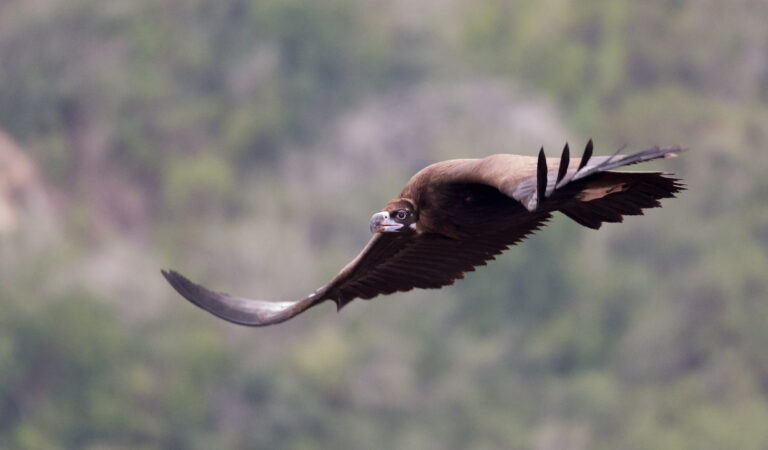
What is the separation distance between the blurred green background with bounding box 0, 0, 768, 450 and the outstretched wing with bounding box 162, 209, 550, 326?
91.5 ft

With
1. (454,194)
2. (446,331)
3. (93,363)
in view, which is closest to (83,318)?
(93,363)

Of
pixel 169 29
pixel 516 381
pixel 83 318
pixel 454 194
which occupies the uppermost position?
pixel 169 29

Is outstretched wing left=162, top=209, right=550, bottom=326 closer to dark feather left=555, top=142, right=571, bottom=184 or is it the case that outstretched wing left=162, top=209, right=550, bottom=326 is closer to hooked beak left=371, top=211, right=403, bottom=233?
hooked beak left=371, top=211, right=403, bottom=233

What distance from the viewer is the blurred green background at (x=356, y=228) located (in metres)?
37.8

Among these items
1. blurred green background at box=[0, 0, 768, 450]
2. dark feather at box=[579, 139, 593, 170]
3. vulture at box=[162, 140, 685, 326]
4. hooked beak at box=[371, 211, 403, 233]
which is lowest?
dark feather at box=[579, 139, 593, 170]

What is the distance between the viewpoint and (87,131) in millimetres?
45250

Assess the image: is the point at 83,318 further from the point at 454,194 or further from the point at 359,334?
the point at 454,194

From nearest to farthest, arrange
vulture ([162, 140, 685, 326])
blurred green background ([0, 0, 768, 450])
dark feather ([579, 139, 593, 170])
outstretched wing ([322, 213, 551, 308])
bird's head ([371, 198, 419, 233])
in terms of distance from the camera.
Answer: dark feather ([579, 139, 593, 170]) < vulture ([162, 140, 685, 326]) < bird's head ([371, 198, 419, 233]) < outstretched wing ([322, 213, 551, 308]) < blurred green background ([0, 0, 768, 450])

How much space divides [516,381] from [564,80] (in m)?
12.1

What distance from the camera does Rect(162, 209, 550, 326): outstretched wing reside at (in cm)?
832

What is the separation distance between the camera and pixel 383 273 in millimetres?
8625

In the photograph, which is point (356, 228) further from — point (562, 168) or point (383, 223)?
point (562, 168)

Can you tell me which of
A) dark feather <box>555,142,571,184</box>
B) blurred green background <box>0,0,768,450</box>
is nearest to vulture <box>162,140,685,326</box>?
dark feather <box>555,142,571,184</box>

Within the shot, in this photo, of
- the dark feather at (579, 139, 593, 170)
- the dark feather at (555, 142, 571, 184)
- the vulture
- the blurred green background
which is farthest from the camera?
the blurred green background
